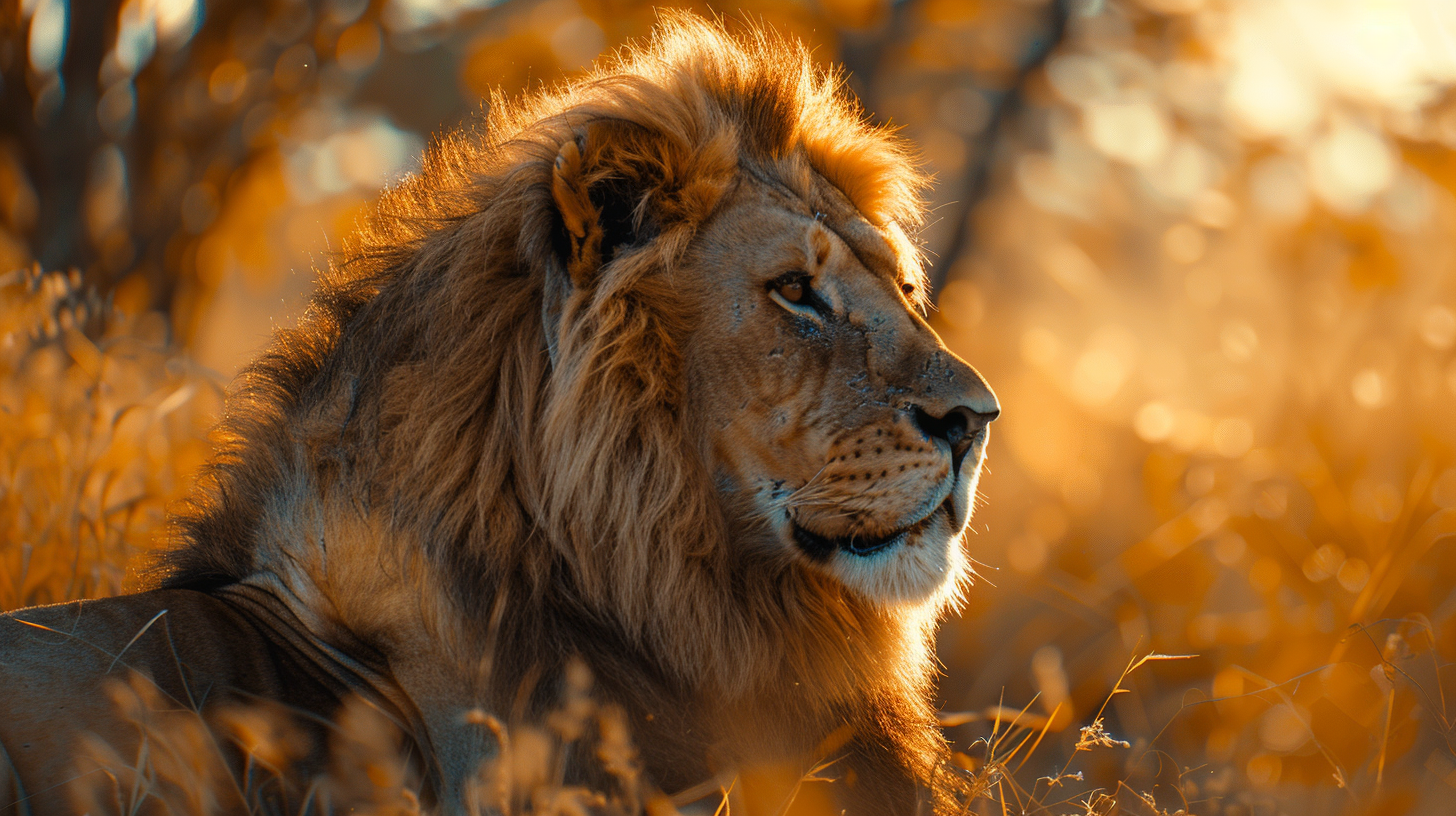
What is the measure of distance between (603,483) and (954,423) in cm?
80

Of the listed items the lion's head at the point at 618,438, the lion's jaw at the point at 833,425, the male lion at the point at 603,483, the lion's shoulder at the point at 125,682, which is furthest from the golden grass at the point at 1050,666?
the lion's jaw at the point at 833,425

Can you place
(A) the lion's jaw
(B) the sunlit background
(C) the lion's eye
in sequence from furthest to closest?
1. (B) the sunlit background
2. (C) the lion's eye
3. (A) the lion's jaw

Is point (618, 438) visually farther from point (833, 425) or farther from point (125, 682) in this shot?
point (125, 682)

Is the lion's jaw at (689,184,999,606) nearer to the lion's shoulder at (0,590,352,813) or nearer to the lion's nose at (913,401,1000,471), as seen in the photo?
the lion's nose at (913,401,1000,471)

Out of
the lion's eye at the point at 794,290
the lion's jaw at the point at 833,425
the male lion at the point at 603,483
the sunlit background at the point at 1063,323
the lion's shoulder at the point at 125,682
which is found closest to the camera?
the lion's shoulder at the point at 125,682

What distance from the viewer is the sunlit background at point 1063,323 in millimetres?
4234

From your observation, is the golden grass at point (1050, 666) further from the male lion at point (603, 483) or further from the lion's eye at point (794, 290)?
the lion's eye at point (794, 290)

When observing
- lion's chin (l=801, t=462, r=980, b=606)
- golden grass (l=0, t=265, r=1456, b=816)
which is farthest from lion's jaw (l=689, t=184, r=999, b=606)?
golden grass (l=0, t=265, r=1456, b=816)

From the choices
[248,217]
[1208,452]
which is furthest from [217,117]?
[1208,452]

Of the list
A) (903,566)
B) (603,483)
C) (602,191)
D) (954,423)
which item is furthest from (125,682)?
(954,423)

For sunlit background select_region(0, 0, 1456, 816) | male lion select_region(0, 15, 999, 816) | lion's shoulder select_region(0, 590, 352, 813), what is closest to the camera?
lion's shoulder select_region(0, 590, 352, 813)

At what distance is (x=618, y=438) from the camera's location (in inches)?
101

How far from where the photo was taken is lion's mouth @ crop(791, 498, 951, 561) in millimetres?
2635

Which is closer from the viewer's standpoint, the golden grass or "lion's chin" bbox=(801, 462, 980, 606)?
the golden grass
